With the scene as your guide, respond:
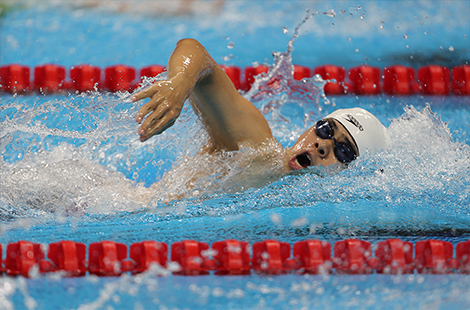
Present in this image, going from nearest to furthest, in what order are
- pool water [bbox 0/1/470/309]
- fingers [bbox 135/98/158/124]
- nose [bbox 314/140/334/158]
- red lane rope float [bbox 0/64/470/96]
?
fingers [bbox 135/98/158/124] → pool water [bbox 0/1/470/309] → nose [bbox 314/140/334/158] → red lane rope float [bbox 0/64/470/96]

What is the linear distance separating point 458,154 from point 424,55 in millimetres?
2323

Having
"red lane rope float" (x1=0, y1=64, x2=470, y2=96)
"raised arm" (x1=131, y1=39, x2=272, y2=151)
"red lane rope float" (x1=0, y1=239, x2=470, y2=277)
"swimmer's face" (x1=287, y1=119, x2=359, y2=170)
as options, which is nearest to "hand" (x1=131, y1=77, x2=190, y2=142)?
"raised arm" (x1=131, y1=39, x2=272, y2=151)

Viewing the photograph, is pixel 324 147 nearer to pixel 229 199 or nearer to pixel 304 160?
→ pixel 304 160

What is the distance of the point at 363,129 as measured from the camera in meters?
2.26

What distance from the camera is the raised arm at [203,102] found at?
5.16 feet

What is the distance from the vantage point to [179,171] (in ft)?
7.22

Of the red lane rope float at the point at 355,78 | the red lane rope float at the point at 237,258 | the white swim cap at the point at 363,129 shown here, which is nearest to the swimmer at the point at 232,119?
the white swim cap at the point at 363,129

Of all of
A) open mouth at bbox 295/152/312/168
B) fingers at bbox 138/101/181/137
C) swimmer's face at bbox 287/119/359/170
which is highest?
fingers at bbox 138/101/181/137

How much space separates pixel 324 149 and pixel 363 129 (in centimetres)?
22

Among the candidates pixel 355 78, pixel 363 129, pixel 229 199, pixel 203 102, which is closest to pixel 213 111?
pixel 203 102

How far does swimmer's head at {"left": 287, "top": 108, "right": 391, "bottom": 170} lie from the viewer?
217 cm

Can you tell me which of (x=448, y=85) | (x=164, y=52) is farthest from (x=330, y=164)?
(x=164, y=52)

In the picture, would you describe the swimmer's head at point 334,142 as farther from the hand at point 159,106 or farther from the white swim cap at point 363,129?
the hand at point 159,106

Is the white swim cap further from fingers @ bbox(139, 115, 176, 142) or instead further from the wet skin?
fingers @ bbox(139, 115, 176, 142)
